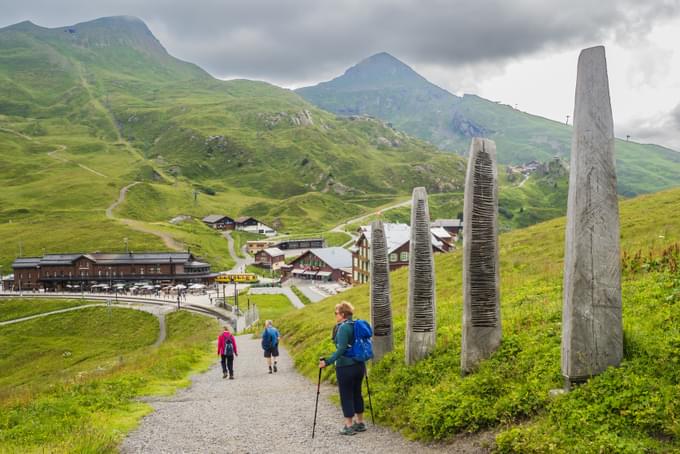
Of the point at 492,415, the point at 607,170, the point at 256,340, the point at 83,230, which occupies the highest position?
the point at 83,230

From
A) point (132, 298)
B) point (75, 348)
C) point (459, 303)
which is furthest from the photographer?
point (132, 298)

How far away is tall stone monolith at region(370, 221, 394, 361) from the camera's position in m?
14.1

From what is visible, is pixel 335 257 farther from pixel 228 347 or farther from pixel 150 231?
Answer: pixel 228 347

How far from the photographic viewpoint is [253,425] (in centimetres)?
1123

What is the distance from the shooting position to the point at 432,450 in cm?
831

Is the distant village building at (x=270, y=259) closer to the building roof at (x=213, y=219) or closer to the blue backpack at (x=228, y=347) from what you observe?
the building roof at (x=213, y=219)

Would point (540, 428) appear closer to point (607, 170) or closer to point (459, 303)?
point (607, 170)

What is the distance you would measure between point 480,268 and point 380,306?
4.70 metres

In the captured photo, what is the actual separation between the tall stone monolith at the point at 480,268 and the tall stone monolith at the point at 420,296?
1846 mm

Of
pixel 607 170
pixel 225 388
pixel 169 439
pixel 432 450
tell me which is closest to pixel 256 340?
pixel 225 388

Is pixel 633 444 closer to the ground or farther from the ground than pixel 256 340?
farther from the ground

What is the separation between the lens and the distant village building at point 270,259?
128500mm

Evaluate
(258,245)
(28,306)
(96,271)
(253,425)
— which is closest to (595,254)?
(253,425)

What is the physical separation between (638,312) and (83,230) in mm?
157697
